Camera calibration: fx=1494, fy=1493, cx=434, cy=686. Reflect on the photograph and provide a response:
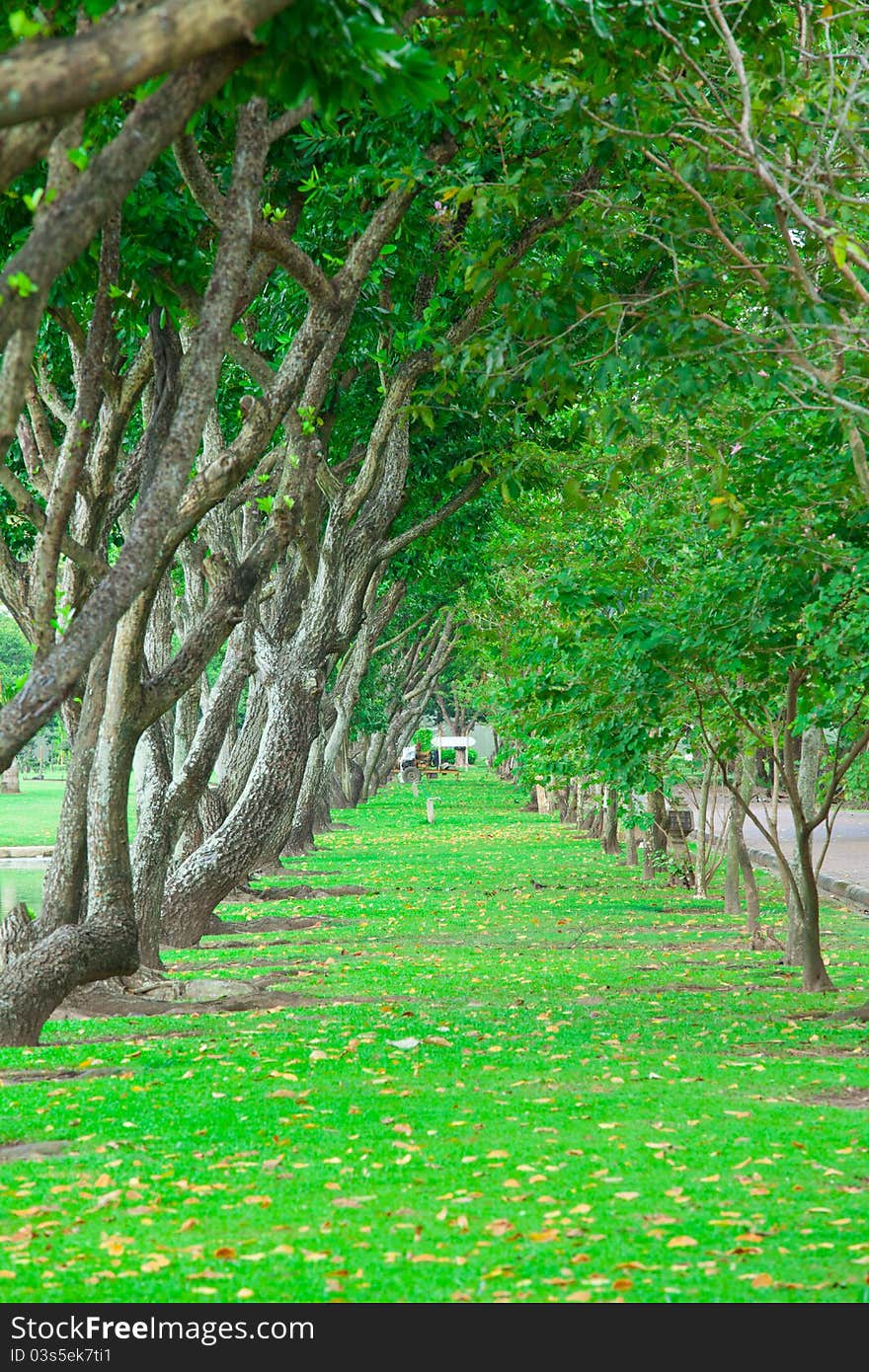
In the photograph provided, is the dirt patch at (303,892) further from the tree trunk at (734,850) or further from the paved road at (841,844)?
the tree trunk at (734,850)

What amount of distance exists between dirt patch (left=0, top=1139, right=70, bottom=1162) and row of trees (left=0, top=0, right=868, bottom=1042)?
2297mm

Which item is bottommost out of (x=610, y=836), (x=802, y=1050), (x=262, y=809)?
(x=802, y=1050)

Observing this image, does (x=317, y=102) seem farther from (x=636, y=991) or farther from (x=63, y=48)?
(x=636, y=991)

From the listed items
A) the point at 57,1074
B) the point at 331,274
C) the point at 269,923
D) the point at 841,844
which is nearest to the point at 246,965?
the point at 269,923

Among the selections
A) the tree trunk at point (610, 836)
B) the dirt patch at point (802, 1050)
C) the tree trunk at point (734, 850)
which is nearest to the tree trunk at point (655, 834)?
the tree trunk at point (734, 850)

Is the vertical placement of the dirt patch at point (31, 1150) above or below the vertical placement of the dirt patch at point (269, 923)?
above

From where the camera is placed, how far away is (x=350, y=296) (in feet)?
34.4

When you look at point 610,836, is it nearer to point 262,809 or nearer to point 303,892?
point 303,892

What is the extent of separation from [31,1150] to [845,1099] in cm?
467

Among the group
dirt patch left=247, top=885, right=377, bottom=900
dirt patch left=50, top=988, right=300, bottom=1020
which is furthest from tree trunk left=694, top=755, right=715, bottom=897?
dirt patch left=50, top=988, right=300, bottom=1020

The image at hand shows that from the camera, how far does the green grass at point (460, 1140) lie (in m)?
5.50

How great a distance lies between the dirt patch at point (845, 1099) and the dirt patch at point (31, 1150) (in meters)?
4.26

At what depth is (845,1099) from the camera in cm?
886

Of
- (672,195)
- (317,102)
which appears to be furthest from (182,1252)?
(672,195)
